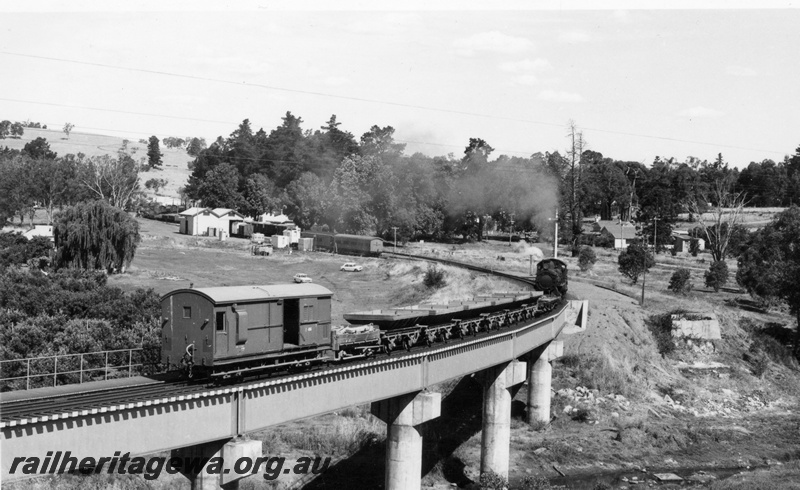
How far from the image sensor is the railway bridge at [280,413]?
2016 cm

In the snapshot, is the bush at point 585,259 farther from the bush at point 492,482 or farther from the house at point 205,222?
the house at point 205,222

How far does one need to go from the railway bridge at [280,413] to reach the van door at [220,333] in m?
1.43

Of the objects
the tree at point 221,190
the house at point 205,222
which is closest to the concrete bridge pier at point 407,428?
the house at point 205,222

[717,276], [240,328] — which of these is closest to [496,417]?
[240,328]

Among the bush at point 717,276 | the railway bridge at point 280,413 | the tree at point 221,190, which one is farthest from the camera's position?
the tree at point 221,190

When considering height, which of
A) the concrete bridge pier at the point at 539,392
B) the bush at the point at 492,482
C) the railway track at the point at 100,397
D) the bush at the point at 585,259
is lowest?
the bush at the point at 492,482

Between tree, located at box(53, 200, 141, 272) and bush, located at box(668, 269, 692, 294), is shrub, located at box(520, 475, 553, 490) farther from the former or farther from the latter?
tree, located at box(53, 200, 141, 272)

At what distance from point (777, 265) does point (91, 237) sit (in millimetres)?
74254

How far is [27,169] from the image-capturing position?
145m

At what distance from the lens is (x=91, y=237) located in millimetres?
88250

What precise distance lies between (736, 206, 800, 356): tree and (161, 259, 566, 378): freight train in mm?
61805

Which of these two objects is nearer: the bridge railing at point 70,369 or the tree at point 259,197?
the bridge railing at point 70,369

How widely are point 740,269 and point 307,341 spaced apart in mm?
81955

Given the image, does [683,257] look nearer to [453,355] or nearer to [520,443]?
[520,443]
